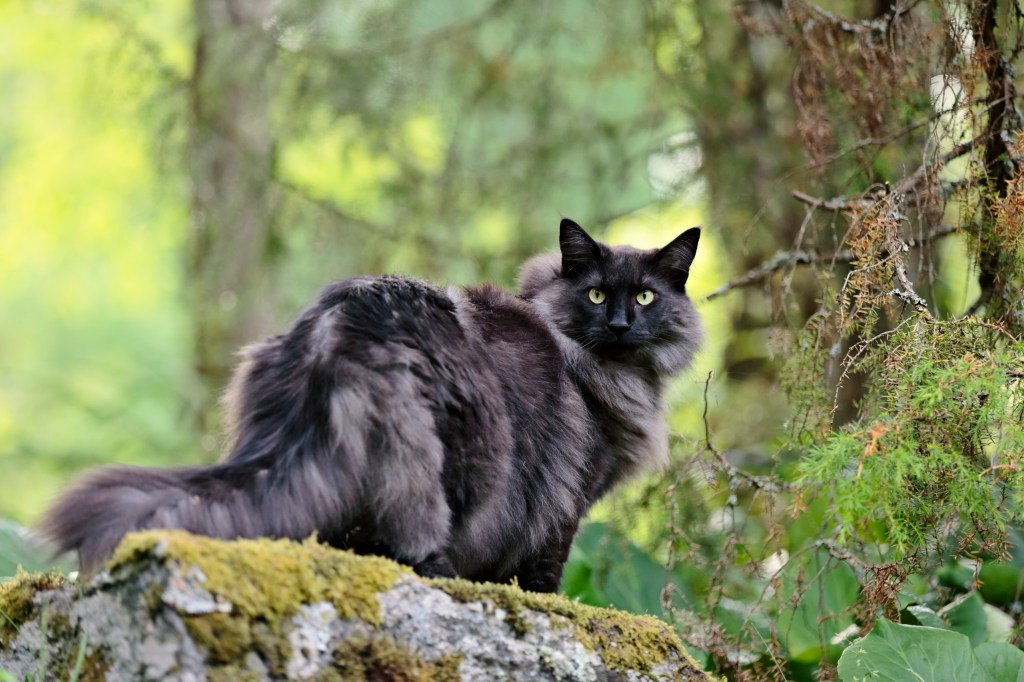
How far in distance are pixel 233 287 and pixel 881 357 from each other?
5240 millimetres

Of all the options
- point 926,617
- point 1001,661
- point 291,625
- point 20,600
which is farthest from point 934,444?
point 20,600

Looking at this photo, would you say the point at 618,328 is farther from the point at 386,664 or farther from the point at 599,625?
the point at 386,664

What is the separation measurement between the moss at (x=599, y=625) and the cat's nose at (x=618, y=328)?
1133 mm

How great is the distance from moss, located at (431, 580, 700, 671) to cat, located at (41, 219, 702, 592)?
24 cm

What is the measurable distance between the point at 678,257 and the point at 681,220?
360cm

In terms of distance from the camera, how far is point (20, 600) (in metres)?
2.49

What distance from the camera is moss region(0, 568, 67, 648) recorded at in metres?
2.48

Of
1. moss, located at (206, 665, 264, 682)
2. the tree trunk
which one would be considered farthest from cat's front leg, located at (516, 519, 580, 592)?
the tree trunk

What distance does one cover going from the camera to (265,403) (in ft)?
8.52

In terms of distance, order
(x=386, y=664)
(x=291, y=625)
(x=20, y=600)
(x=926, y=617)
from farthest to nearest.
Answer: (x=926, y=617) < (x=20, y=600) < (x=386, y=664) < (x=291, y=625)

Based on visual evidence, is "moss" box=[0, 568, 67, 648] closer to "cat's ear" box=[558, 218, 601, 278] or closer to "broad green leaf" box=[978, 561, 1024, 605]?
"cat's ear" box=[558, 218, 601, 278]

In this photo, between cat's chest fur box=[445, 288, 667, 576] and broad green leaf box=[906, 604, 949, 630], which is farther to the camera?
broad green leaf box=[906, 604, 949, 630]

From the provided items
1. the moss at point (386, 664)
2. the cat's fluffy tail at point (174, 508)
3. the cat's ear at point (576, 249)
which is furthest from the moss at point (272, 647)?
the cat's ear at point (576, 249)

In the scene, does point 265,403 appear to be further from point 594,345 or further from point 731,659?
point 731,659
